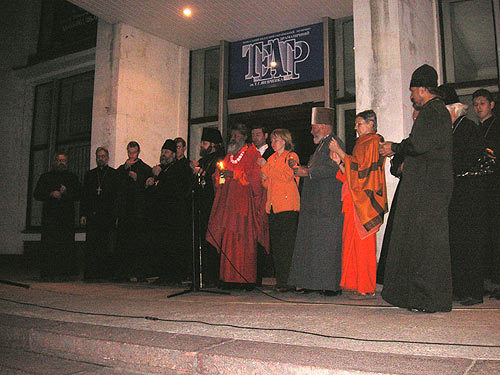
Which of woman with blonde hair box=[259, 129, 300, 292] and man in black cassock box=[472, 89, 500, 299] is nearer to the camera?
man in black cassock box=[472, 89, 500, 299]

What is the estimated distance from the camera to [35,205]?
34.2 ft

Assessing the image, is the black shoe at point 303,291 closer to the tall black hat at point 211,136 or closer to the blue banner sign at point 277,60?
the tall black hat at point 211,136

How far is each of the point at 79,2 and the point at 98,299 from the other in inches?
200

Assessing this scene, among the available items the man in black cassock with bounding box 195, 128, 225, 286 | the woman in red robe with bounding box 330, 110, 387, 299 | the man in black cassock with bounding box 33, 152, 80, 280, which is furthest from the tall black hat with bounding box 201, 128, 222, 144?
the man in black cassock with bounding box 33, 152, 80, 280

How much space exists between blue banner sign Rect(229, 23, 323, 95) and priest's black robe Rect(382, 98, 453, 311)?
177 inches

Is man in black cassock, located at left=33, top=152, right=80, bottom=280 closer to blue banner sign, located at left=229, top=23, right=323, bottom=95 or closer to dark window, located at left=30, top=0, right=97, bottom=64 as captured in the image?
dark window, located at left=30, top=0, right=97, bottom=64

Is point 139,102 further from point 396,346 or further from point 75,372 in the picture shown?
point 396,346

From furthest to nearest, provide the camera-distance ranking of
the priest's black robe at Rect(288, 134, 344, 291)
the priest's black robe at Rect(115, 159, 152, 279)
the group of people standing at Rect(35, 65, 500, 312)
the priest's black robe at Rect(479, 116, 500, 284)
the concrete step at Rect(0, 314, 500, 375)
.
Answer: the priest's black robe at Rect(115, 159, 152, 279) < the priest's black robe at Rect(288, 134, 344, 291) < the priest's black robe at Rect(479, 116, 500, 284) < the group of people standing at Rect(35, 65, 500, 312) < the concrete step at Rect(0, 314, 500, 375)

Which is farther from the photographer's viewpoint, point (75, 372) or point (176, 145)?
point (176, 145)

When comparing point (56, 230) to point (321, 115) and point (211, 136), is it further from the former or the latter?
point (321, 115)

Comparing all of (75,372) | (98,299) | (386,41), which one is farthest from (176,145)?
(75,372)

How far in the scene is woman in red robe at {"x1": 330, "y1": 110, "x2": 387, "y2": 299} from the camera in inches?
167

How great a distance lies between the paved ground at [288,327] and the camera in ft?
6.85

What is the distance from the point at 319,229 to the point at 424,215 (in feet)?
4.43
